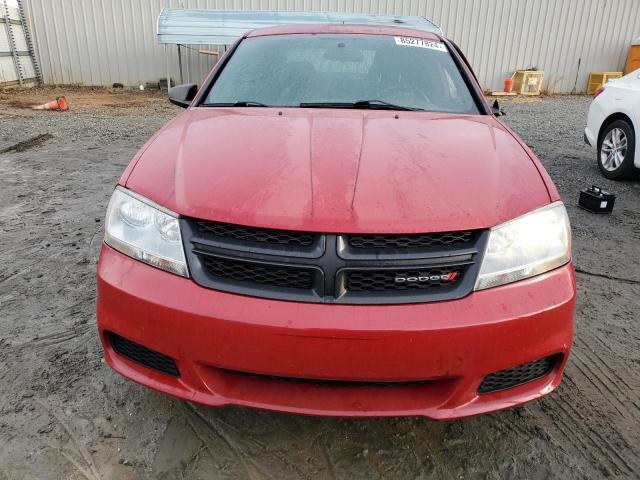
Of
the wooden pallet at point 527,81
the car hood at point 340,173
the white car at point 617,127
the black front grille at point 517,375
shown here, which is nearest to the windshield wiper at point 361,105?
the car hood at point 340,173

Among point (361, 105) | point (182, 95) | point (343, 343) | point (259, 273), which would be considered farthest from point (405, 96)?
point (343, 343)

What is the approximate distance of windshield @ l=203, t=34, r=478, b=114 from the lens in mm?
2551

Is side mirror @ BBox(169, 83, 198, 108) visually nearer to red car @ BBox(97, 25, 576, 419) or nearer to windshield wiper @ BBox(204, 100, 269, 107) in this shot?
windshield wiper @ BBox(204, 100, 269, 107)

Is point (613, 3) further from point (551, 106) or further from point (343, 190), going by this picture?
point (343, 190)

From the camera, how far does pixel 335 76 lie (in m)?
2.69

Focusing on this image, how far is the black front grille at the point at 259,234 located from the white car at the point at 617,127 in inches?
192

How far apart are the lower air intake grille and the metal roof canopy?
9.92 meters

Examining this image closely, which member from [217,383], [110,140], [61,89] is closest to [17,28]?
[61,89]

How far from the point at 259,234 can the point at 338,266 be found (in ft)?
0.88

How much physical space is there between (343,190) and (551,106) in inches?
497

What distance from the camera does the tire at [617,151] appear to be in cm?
523

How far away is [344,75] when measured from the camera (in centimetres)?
269

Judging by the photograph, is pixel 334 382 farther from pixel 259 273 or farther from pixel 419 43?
pixel 419 43

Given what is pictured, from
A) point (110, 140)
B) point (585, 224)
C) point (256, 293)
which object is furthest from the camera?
point (110, 140)
